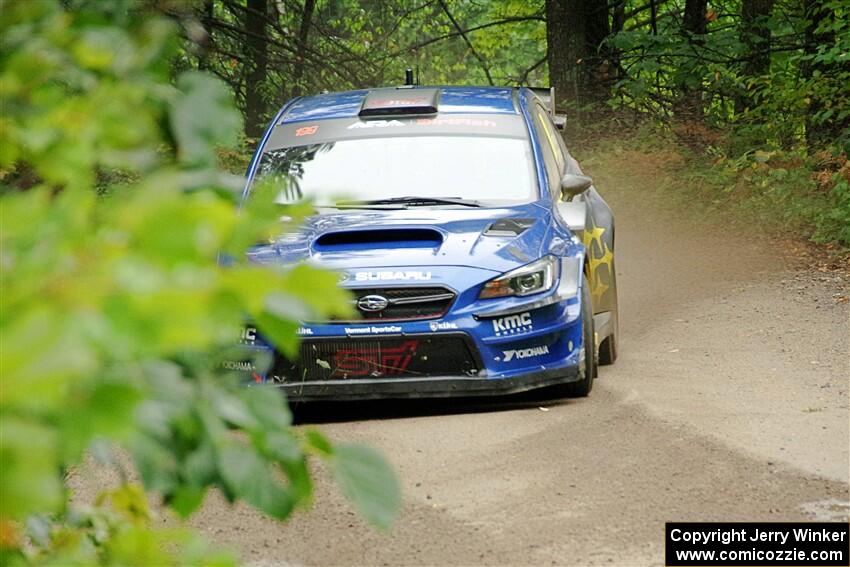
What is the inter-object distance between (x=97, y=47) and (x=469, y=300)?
5.53 meters

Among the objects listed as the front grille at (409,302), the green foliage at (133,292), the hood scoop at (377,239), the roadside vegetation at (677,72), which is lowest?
the roadside vegetation at (677,72)

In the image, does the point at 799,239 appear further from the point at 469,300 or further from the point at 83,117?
the point at 83,117

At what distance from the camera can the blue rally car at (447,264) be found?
695 cm

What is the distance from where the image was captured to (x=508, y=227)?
24.5ft

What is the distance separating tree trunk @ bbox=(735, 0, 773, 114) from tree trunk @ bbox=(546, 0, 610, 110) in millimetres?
2492

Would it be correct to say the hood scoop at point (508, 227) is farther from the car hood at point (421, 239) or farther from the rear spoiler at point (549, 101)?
the rear spoiler at point (549, 101)

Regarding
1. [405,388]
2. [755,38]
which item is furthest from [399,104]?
[755,38]

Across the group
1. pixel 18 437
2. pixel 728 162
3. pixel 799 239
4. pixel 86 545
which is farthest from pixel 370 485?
pixel 728 162

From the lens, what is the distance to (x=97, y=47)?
4.97 feet

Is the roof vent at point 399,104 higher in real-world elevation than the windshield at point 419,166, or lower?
higher

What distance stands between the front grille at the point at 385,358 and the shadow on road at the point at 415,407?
33 centimetres

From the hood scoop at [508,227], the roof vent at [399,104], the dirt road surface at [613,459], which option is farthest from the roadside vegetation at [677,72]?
the hood scoop at [508,227]

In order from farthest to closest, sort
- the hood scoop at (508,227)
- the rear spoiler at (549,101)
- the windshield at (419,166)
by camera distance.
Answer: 1. the rear spoiler at (549,101)
2. the windshield at (419,166)
3. the hood scoop at (508,227)

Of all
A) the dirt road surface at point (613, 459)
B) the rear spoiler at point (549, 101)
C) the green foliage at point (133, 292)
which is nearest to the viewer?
the green foliage at point (133, 292)
